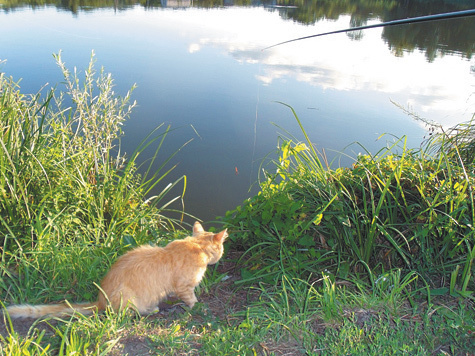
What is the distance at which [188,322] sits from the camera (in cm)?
222

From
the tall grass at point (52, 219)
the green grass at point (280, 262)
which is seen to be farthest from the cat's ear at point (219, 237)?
the tall grass at point (52, 219)

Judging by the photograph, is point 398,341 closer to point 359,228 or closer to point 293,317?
point 293,317

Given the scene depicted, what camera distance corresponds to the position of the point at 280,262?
8.72 feet

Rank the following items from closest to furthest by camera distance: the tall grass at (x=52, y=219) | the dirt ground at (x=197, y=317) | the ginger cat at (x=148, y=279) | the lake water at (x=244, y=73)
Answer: the dirt ground at (x=197, y=317), the ginger cat at (x=148, y=279), the tall grass at (x=52, y=219), the lake water at (x=244, y=73)

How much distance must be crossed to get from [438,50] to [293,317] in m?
10.3

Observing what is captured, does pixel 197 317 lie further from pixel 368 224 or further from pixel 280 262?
pixel 368 224

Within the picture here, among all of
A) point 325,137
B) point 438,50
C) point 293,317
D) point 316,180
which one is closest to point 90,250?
point 293,317

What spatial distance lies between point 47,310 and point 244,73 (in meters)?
6.06

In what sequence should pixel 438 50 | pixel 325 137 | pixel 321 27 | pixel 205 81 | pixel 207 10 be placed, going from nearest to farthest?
pixel 325 137, pixel 205 81, pixel 438 50, pixel 321 27, pixel 207 10

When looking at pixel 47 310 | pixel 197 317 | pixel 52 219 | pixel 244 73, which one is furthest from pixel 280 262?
pixel 244 73

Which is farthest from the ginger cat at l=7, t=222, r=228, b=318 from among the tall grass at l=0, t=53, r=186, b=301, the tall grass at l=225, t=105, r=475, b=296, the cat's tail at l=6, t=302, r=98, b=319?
the tall grass at l=225, t=105, r=475, b=296

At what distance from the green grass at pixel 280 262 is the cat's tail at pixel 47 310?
0.21ft

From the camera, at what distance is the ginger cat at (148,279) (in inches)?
83.7

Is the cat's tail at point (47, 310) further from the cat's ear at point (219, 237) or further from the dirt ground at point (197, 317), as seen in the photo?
the cat's ear at point (219, 237)
